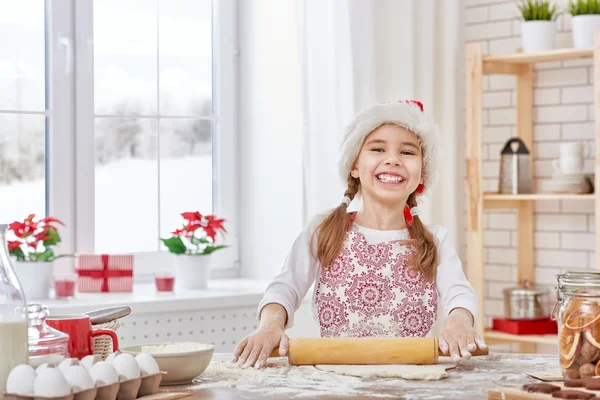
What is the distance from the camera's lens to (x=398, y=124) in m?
2.71

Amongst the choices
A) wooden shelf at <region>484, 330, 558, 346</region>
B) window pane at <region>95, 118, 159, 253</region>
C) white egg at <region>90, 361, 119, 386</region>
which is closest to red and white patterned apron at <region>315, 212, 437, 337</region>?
white egg at <region>90, 361, 119, 386</region>

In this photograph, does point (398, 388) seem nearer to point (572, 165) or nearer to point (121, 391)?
point (121, 391)

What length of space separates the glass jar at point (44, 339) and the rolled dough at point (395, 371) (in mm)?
538

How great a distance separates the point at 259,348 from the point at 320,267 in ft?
2.15

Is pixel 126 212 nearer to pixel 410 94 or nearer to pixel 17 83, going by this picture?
pixel 17 83

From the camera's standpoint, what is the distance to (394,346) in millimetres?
2006

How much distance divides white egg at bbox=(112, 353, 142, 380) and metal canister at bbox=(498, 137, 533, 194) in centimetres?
278

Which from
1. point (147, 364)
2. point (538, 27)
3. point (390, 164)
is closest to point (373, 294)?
point (390, 164)

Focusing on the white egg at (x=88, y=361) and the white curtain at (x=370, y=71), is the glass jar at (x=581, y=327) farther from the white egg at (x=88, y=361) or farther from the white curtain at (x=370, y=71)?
the white curtain at (x=370, y=71)

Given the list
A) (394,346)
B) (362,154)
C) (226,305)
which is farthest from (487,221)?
(394,346)

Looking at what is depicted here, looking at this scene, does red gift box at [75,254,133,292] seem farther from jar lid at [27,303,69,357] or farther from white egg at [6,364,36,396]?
white egg at [6,364,36,396]

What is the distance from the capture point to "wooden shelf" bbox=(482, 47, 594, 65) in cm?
391

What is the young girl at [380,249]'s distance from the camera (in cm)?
263

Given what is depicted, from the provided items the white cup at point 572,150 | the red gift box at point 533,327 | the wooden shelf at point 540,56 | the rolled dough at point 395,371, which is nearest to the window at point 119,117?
the wooden shelf at point 540,56
